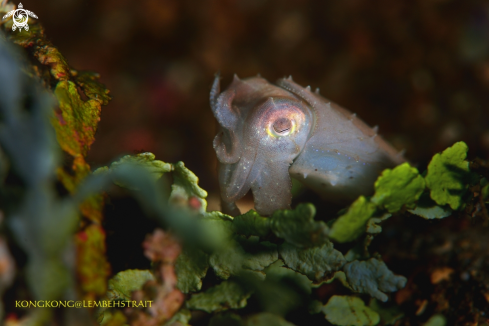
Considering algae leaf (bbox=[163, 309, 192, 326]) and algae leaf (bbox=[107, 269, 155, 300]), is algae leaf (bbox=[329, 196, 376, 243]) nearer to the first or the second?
algae leaf (bbox=[163, 309, 192, 326])

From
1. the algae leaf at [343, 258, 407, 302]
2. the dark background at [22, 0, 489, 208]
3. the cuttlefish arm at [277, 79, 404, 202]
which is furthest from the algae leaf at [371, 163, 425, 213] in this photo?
the dark background at [22, 0, 489, 208]

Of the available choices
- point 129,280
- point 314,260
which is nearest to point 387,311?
point 314,260

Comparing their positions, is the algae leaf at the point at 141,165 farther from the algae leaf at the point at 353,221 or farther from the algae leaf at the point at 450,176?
the algae leaf at the point at 450,176

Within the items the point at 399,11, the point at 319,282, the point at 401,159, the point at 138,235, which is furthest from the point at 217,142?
the point at 399,11

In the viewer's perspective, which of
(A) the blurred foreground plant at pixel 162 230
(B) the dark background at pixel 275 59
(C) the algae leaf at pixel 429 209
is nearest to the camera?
(A) the blurred foreground plant at pixel 162 230

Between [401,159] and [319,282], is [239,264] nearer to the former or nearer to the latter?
[319,282]

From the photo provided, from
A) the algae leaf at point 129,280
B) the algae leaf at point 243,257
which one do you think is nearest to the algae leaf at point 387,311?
the algae leaf at point 243,257
